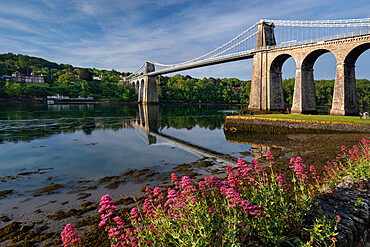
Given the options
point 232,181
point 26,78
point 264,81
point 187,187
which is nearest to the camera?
point 187,187

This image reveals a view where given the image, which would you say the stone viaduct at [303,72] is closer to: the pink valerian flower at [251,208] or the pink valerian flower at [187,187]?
the pink valerian flower at [251,208]

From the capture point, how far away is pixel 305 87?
2848cm

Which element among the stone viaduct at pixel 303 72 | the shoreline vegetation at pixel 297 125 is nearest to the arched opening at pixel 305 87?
the stone viaduct at pixel 303 72

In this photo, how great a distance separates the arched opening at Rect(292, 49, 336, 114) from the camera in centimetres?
2817

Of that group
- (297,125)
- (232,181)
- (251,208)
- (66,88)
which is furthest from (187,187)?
(66,88)

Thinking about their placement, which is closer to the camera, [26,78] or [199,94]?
[26,78]

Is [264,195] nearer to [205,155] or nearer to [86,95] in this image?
[205,155]

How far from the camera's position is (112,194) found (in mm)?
6703

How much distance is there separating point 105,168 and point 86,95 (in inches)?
3802

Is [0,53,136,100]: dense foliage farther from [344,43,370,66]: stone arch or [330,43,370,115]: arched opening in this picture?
[344,43,370,66]: stone arch

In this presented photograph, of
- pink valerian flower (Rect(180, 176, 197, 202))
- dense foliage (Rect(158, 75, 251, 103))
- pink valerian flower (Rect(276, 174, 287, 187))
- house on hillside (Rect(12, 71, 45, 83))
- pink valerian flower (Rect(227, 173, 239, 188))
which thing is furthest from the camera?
dense foliage (Rect(158, 75, 251, 103))

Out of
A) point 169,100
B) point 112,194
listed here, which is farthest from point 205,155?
point 169,100

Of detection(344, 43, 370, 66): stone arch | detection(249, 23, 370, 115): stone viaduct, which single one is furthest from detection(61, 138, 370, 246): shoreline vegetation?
detection(344, 43, 370, 66): stone arch

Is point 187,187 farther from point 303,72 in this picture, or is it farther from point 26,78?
point 26,78
